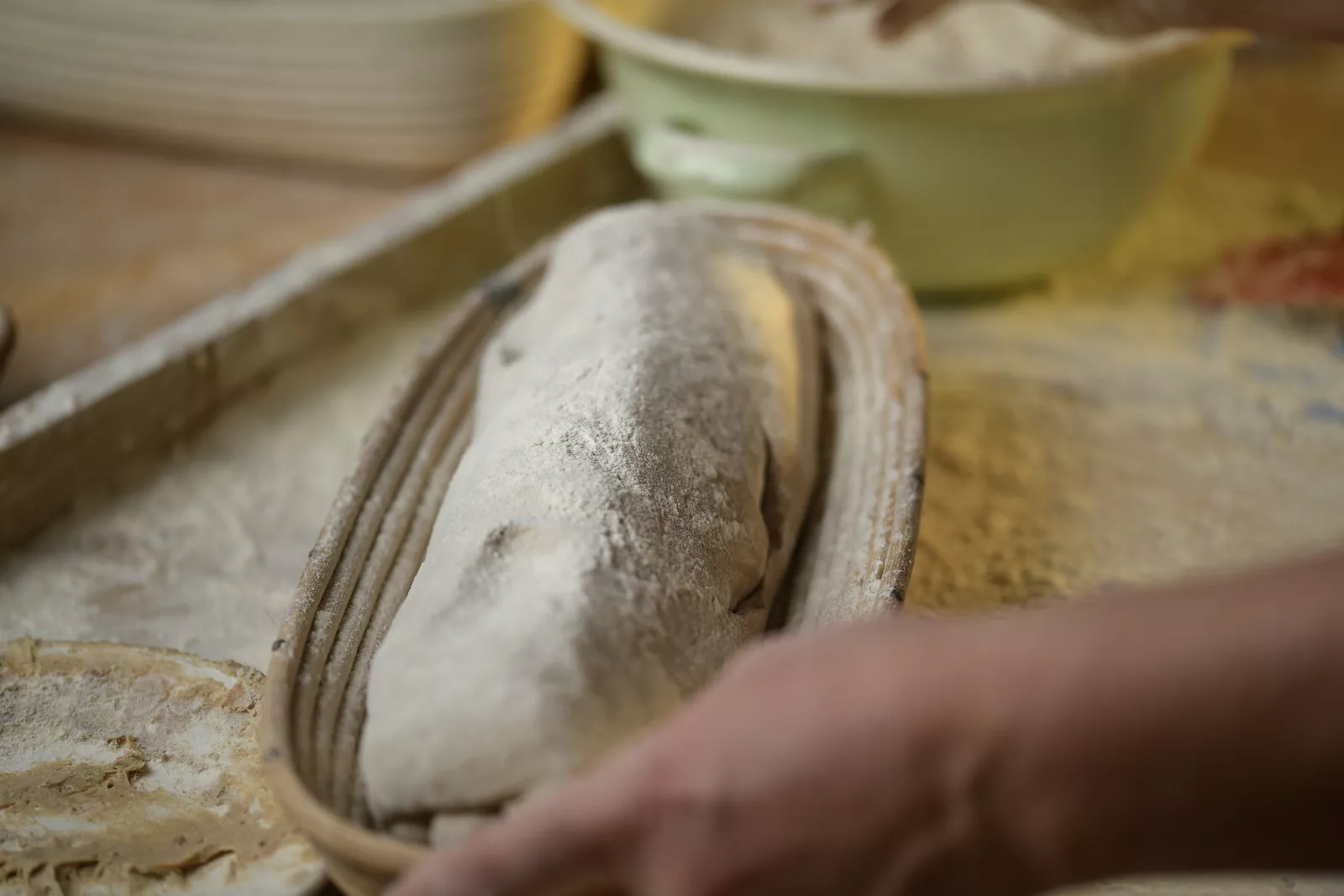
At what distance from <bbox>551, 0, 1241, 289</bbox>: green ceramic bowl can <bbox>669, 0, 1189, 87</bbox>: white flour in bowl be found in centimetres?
15

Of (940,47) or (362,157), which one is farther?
(362,157)

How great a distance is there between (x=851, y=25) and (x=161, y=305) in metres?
1.13

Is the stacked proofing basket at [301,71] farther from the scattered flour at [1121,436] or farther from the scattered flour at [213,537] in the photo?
the scattered flour at [1121,436]

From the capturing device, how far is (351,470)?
1000mm

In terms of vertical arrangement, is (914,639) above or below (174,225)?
above

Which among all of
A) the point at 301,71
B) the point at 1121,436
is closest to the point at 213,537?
the point at 301,71

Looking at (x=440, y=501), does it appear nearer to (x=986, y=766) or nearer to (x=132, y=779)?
(x=132, y=779)

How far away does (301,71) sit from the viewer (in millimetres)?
1848

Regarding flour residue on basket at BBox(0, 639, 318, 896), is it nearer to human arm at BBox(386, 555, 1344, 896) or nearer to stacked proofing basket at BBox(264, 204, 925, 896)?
stacked proofing basket at BBox(264, 204, 925, 896)

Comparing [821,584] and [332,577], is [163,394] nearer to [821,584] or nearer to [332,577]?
[332,577]

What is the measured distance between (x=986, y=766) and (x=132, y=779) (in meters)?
0.66

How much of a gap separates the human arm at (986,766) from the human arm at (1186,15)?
0.98 metres

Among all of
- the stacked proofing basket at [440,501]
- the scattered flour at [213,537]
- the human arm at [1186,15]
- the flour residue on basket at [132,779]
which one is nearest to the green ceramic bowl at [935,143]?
the human arm at [1186,15]

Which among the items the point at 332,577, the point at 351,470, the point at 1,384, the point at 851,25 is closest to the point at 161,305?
the point at 1,384
